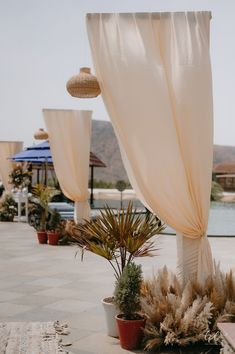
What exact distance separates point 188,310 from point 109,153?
8067 centimetres

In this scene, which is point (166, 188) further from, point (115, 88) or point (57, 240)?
point (57, 240)

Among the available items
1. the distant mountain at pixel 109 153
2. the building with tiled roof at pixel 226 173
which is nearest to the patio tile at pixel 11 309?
the building with tiled roof at pixel 226 173

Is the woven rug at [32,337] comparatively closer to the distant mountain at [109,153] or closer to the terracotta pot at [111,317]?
the terracotta pot at [111,317]

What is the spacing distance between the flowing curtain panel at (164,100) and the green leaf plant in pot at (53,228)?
18.1 ft

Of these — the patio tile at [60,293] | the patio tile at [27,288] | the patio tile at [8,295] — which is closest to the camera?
the patio tile at [8,295]

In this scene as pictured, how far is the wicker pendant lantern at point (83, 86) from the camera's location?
423cm

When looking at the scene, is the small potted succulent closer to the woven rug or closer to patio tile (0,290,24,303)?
patio tile (0,290,24,303)

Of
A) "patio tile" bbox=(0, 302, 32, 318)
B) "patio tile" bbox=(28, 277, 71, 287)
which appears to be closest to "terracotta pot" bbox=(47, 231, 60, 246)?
"patio tile" bbox=(28, 277, 71, 287)

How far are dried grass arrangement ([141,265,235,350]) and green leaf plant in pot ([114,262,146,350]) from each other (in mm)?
75

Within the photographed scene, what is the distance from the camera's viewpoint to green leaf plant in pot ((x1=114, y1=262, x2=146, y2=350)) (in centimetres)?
375

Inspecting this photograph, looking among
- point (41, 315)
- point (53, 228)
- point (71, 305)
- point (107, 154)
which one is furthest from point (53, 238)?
point (107, 154)

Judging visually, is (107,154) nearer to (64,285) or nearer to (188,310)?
(64,285)

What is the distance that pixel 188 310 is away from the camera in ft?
12.1

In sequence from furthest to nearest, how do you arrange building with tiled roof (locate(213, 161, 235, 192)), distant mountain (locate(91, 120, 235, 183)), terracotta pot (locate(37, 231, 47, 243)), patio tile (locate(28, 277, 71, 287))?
distant mountain (locate(91, 120, 235, 183))
building with tiled roof (locate(213, 161, 235, 192))
terracotta pot (locate(37, 231, 47, 243))
patio tile (locate(28, 277, 71, 287))
